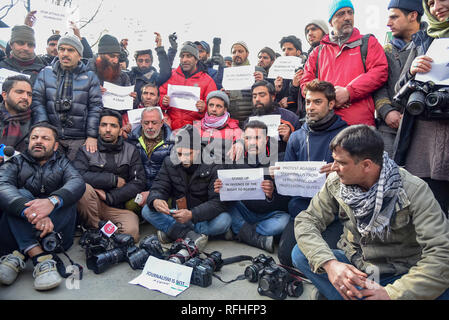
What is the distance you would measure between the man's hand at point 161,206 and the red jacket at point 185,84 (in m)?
1.70

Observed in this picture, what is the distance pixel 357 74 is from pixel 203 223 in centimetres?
256

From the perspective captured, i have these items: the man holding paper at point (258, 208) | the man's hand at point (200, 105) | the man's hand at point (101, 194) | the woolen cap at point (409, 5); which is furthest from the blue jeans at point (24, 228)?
the woolen cap at point (409, 5)

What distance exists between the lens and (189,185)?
4320 millimetres

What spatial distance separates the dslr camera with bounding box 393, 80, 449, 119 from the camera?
2.66 m

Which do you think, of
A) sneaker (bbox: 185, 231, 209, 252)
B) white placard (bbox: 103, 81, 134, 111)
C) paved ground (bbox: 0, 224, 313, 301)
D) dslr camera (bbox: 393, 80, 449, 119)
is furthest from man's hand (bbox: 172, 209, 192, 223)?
dslr camera (bbox: 393, 80, 449, 119)

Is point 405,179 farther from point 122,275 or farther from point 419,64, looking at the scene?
point 122,275

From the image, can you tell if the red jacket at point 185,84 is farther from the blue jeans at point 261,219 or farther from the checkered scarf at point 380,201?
the checkered scarf at point 380,201

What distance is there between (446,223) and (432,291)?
0.42 meters

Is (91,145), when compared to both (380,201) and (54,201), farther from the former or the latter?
(380,201)

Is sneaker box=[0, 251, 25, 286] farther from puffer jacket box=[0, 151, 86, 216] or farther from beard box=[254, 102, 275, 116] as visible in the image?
beard box=[254, 102, 275, 116]

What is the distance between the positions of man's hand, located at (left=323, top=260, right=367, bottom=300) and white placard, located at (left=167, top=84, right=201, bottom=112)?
3729 millimetres

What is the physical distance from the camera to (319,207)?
261 cm

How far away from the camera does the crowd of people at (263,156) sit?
225 cm

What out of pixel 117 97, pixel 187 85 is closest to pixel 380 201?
→ pixel 187 85
